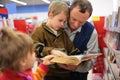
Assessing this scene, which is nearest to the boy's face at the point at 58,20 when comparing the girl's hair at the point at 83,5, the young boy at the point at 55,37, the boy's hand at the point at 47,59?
the young boy at the point at 55,37

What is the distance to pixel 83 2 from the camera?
1991mm

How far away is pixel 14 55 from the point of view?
4.38 feet

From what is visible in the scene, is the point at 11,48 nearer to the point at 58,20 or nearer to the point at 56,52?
the point at 56,52

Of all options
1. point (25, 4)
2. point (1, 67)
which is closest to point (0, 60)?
point (1, 67)

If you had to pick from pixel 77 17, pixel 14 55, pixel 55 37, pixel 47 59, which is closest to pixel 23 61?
pixel 14 55

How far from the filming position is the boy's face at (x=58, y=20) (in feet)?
6.26

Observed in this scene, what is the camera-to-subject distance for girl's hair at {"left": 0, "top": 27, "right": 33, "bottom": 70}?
1323mm

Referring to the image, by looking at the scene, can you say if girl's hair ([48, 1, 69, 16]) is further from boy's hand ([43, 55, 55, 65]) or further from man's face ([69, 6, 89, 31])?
boy's hand ([43, 55, 55, 65])

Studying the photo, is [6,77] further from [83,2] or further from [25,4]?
[25,4]

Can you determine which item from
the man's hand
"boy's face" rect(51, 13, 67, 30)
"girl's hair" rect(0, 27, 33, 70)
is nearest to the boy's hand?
the man's hand

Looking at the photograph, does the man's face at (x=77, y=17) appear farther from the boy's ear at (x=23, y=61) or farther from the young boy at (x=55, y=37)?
the boy's ear at (x=23, y=61)

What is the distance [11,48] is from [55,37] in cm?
69

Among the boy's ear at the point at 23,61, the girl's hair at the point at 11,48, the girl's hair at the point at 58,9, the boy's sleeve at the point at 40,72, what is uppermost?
the girl's hair at the point at 58,9

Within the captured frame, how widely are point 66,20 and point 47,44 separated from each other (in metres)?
0.27
